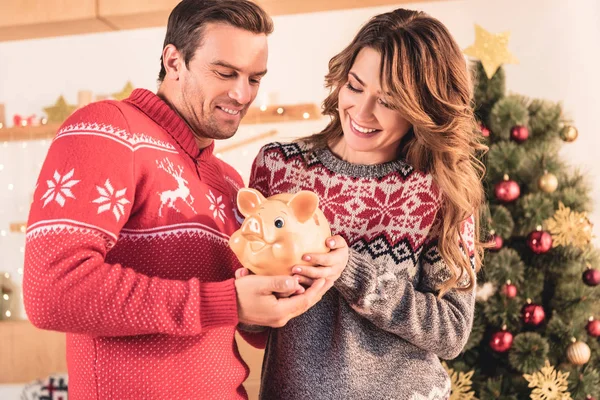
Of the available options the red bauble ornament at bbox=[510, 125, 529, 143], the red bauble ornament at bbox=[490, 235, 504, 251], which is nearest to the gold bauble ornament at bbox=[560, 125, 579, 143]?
the red bauble ornament at bbox=[510, 125, 529, 143]

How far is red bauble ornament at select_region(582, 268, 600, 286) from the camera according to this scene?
2.63 m

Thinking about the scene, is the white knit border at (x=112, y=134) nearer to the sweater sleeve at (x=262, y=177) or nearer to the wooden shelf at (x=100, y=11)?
the sweater sleeve at (x=262, y=177)

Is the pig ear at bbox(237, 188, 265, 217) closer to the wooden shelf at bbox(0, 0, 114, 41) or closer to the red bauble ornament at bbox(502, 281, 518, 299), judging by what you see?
the red bauble ornament at bbox(502, 281, 518, 299)

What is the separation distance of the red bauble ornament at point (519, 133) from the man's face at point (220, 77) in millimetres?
1488

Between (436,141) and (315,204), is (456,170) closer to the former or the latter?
(436,141)

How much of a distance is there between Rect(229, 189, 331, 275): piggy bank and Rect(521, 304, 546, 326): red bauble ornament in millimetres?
1693

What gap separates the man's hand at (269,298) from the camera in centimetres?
111

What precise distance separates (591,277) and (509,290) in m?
0.32

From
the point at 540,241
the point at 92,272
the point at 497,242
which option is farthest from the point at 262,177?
the point at 540,241

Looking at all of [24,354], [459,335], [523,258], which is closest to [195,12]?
[459,335]

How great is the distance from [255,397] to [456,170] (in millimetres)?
1799

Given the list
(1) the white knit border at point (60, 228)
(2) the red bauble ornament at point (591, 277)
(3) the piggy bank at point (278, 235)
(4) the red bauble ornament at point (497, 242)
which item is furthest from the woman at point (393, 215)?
(2) the red bauble ornament at point (591, 277)

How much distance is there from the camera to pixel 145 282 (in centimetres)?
112

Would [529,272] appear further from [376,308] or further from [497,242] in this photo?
[376,308]
